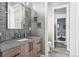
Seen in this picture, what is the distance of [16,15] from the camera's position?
8.34 feet

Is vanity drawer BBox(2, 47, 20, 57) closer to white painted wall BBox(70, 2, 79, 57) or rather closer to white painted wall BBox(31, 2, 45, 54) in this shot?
white painted wall BBox(70, 2, 79, 57)

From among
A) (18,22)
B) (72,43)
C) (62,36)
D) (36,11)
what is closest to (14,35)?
(18,22)

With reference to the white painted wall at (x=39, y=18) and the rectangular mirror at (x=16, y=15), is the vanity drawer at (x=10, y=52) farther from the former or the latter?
the white painted wall at (x=39, y=18)

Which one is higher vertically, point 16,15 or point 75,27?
point 16,15

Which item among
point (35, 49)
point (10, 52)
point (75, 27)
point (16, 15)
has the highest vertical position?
point (16, 15)

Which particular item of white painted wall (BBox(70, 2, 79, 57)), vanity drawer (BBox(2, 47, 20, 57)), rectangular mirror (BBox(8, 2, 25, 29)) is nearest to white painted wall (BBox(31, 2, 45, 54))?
rectangular mirror (BBox(8, 2, 25, 29))

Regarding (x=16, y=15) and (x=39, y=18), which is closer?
(x=16, y=15)

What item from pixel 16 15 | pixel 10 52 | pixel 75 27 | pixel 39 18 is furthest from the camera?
pixel 39 18

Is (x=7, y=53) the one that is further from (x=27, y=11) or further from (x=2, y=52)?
(x=27, y=11)

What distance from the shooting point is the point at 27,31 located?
3.21m

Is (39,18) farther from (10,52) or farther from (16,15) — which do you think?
(10,52)

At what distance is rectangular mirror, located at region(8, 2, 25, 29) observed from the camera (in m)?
2.23

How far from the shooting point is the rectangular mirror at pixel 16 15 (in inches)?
87.6

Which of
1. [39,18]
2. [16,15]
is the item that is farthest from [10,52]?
[39,18]
